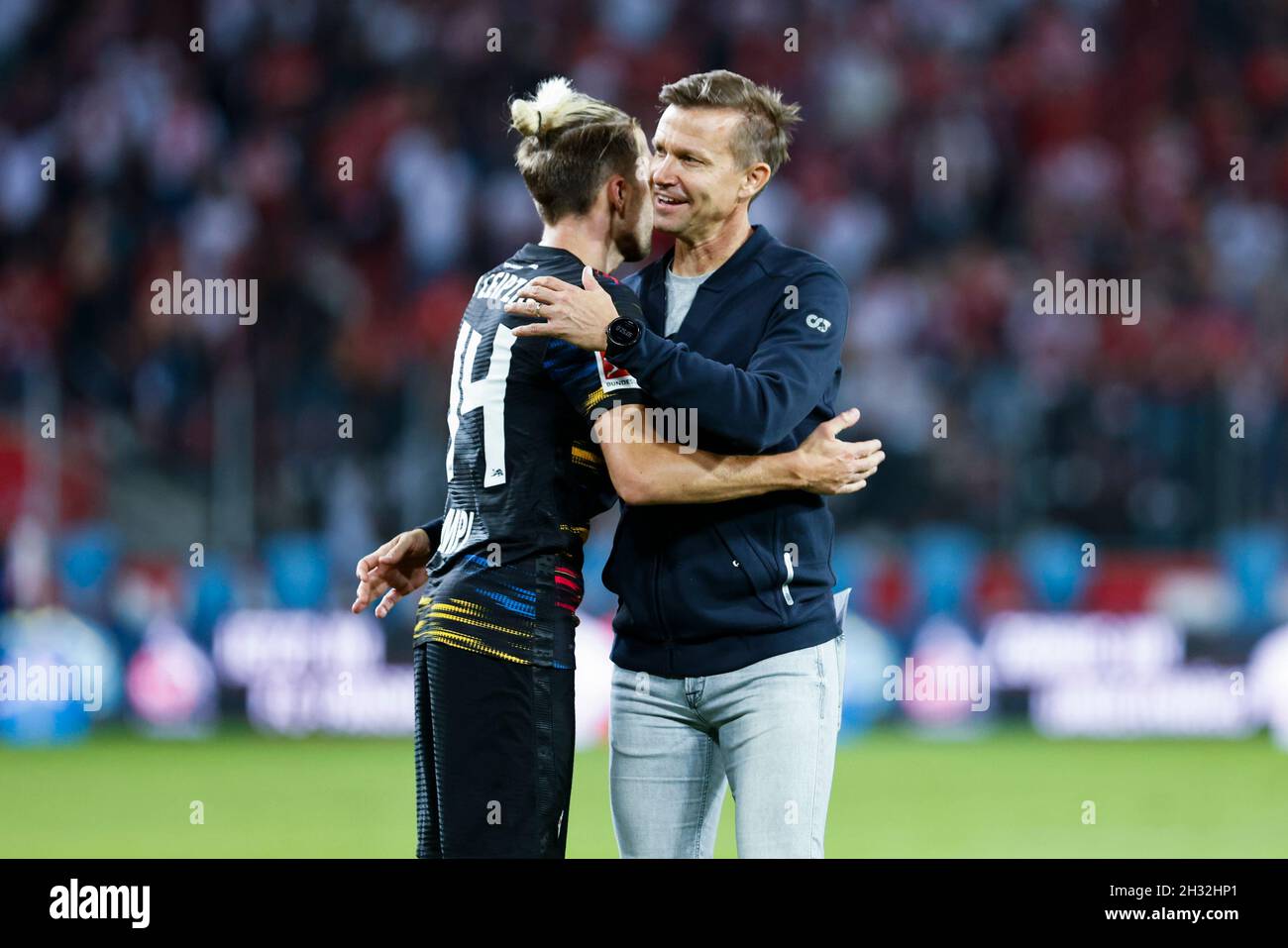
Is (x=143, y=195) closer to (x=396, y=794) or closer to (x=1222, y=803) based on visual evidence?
(x=396, y=794)

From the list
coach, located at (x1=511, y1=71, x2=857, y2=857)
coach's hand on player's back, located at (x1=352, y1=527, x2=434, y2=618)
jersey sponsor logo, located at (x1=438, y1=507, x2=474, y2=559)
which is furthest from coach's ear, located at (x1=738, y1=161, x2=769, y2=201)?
coach's hand on player's back, located at (x1=352, y1=527, x2=434, y2=618)

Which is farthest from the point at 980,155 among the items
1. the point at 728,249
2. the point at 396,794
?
the point at 728,249

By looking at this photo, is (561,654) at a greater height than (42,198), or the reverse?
(42,198)

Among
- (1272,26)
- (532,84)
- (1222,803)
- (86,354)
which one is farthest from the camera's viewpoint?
(1272,26)

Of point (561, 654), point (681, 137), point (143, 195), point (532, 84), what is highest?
point (532, 84)

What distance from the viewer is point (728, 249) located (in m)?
4.54

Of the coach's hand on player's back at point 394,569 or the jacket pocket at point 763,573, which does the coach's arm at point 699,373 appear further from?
the coach's hand on player's back at point 394,569

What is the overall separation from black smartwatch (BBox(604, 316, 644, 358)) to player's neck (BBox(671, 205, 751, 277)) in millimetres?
574

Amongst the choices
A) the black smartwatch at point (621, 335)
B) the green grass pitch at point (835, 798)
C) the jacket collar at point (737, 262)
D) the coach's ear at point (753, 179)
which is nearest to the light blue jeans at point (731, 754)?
the black smartwatch at point (621, 335)

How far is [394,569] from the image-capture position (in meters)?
4.80

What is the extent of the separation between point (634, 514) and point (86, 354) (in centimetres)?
941

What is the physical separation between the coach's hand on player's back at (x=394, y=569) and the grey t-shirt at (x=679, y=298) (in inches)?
36.1

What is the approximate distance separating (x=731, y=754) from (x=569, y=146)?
159cm

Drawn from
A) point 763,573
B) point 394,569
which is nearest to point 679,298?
point 763,573
